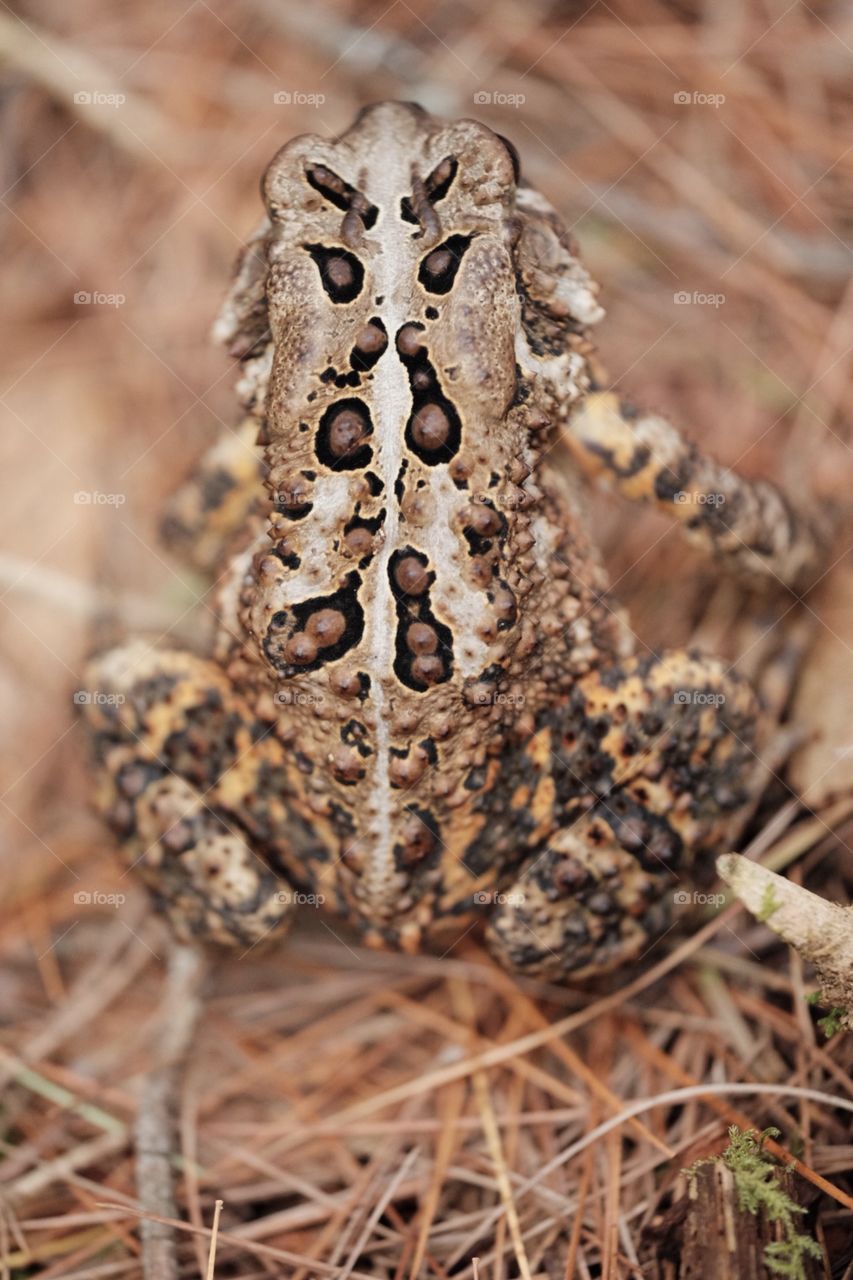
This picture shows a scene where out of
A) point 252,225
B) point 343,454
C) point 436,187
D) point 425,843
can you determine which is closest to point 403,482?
point 343,454

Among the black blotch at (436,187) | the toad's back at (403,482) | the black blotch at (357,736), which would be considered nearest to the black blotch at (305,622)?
the toad's back at (403,482)

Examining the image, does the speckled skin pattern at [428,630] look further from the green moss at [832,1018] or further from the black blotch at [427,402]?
the green moss at [832,1018]

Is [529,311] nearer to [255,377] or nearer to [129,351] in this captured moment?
[255,377]

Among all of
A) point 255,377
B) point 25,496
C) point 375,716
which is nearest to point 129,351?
point 25,496

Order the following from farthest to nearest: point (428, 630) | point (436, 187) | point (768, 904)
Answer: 1. point (436, 187)
2. point (428, 630)
3. point (768, 904)

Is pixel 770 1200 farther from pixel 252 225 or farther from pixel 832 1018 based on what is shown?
pixel 252 225

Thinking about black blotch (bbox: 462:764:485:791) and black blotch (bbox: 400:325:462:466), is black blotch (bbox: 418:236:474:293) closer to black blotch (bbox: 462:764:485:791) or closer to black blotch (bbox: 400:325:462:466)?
black blotch (bbox: 400:325:462:466)

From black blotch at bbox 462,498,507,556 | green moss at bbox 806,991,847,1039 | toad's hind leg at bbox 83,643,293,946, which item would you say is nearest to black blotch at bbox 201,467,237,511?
toad's hind leg at bbox 83,643,293,946
